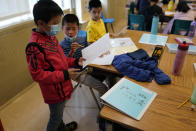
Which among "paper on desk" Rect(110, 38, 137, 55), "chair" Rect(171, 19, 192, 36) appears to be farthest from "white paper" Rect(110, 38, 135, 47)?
"chair" Rect(171, 19, 192, 36)

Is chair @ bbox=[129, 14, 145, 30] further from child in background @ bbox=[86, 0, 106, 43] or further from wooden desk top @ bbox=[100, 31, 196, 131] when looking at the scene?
wooden desk top @ bbox=[100, 31, 196, 131]

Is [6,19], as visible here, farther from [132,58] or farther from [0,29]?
[132,58]

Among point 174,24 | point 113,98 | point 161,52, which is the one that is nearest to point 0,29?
point 113,98

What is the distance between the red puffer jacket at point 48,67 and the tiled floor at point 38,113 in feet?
2.35

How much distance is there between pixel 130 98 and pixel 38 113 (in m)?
1.34

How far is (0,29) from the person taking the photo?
176 centimetres

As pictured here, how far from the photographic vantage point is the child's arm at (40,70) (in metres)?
0.96

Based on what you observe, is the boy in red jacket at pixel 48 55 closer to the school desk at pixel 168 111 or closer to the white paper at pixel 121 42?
the school desk at pixel 168 111

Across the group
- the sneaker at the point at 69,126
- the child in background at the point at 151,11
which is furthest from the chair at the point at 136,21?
the sneaker at the point at 69,126

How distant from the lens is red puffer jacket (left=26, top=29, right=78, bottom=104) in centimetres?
97

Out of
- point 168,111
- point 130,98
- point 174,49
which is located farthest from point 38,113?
point 174,49

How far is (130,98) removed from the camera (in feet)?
3.21

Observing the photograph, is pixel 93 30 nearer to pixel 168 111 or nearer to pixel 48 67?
pixel 48 67

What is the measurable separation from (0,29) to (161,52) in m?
1.65
